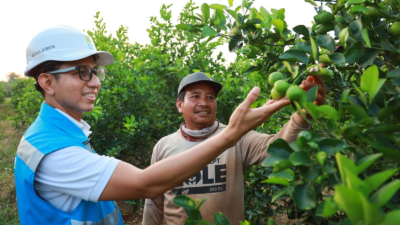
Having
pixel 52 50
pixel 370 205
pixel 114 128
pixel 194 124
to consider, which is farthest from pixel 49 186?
pixel 114 128

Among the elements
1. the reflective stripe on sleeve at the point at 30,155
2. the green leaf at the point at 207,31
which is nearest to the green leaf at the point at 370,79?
the green leaf at the point at 207,31

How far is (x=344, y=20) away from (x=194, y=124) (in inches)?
51.3

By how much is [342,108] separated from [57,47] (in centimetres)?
141

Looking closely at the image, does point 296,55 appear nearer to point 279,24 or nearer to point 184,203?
point 279,24

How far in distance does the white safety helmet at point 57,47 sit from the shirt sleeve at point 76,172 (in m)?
0.52

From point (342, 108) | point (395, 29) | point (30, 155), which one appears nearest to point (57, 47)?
point (30, 155)

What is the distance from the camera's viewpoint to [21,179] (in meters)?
1.42

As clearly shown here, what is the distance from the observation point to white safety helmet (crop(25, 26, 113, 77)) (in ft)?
5.13

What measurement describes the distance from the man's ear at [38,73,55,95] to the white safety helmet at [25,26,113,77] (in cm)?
8

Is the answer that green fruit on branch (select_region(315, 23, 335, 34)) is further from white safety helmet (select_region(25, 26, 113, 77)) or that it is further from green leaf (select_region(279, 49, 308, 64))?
white safety helmet (select_region(25, 26, 113, 77))

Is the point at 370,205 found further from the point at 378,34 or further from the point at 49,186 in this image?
the point at 49,186

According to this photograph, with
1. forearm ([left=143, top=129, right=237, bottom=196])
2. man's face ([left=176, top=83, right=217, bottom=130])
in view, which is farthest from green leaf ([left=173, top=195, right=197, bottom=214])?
man's face ([left=176, top=83, right=217, bottom=130])

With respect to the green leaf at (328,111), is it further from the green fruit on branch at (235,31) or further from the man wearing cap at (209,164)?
the man wearing cap at (209,164)

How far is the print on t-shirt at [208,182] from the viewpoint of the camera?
6.46ft
